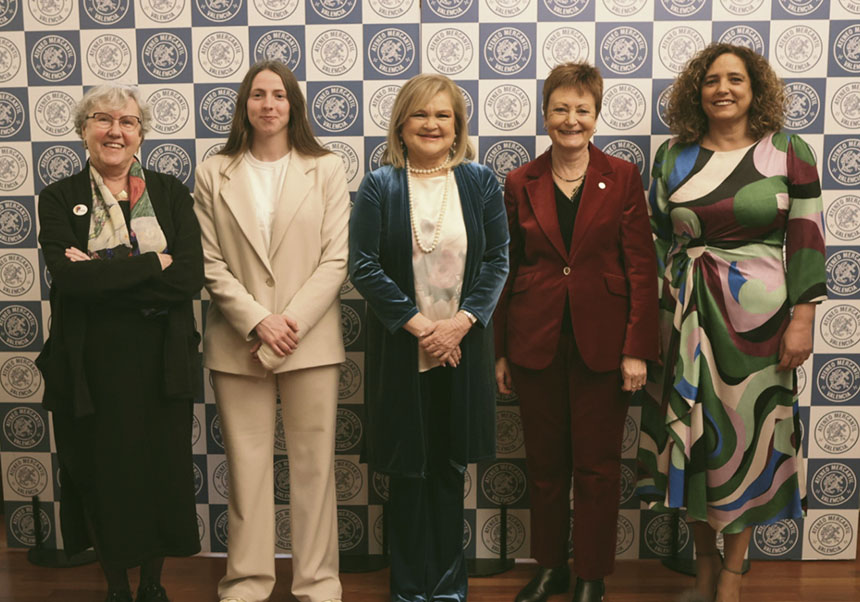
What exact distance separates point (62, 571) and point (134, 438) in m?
1.01

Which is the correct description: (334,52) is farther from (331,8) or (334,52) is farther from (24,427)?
(24,427)

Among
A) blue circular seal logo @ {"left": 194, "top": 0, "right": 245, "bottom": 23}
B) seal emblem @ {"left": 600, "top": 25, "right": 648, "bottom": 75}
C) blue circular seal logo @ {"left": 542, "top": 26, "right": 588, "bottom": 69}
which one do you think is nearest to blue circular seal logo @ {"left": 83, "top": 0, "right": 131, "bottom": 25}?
blue circular seal logo @ {"left": 194, "top": 0, "right": 245, "bottom": 23}

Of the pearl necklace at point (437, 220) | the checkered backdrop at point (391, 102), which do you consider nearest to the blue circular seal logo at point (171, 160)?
the checkered backdrop at point (391, 102)

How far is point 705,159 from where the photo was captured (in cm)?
243

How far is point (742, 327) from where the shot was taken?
236cm

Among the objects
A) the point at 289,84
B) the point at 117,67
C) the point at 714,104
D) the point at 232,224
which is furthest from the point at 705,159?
the point at 117,67

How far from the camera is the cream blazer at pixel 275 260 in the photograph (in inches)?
92.5

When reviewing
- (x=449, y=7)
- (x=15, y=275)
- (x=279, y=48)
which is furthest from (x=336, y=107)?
(x=15, y=275)

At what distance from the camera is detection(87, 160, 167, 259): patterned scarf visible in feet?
7.40

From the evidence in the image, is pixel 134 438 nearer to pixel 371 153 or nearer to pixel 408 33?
pixel 371 153

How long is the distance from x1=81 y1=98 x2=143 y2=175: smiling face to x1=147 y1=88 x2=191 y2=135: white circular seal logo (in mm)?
561

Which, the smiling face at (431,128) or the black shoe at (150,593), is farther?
the black shoe at (150,593)

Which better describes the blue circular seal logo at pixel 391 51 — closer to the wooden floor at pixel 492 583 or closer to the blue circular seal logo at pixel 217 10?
the blue circular seal logo at pixel 217 10

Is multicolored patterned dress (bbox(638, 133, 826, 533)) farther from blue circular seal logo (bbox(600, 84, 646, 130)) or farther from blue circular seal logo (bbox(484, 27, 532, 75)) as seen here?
blue circular seal logo (bbox(484, 27, 532, 75))
